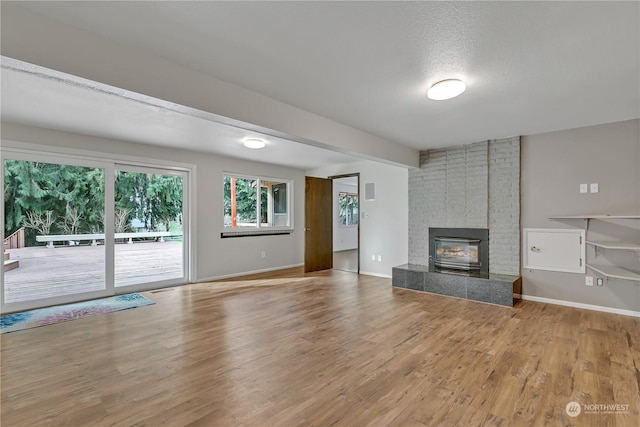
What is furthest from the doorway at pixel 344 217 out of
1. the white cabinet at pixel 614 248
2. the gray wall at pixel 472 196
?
the white cabinet at pixel 614 248

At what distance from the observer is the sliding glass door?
13.0ft

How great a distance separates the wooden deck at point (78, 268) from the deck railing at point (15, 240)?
6 cm

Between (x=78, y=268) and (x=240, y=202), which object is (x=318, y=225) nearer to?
(x=240, y=202)

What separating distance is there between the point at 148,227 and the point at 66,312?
1.72 meters

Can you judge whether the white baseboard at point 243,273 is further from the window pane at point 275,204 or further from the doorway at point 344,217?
the doorway at point 344,217

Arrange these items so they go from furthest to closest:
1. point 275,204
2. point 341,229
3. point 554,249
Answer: point 341,229 → point 275,204 → point 554,249

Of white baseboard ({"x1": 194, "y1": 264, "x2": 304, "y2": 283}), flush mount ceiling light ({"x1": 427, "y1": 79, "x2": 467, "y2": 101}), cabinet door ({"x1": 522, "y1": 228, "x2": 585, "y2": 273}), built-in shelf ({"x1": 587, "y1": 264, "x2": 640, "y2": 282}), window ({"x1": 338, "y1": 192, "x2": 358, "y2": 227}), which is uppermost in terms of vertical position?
flush mount ceiling light ({"x1": 427, "y1": 79, "x2": 467, "y2": 101})

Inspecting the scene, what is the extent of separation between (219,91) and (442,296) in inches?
164

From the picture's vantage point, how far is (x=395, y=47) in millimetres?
2115

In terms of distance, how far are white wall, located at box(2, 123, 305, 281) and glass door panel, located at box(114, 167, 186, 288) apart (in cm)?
30

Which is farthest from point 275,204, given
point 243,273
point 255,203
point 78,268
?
point 78,268

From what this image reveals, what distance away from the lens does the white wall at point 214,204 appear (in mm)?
4250

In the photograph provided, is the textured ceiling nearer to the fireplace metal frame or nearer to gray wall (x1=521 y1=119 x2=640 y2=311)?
gray wall (x1=521 y1=119 x2=640 y2=311)

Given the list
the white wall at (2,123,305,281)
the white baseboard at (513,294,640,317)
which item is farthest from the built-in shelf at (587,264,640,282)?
the white wall at (2,123,305,281)
